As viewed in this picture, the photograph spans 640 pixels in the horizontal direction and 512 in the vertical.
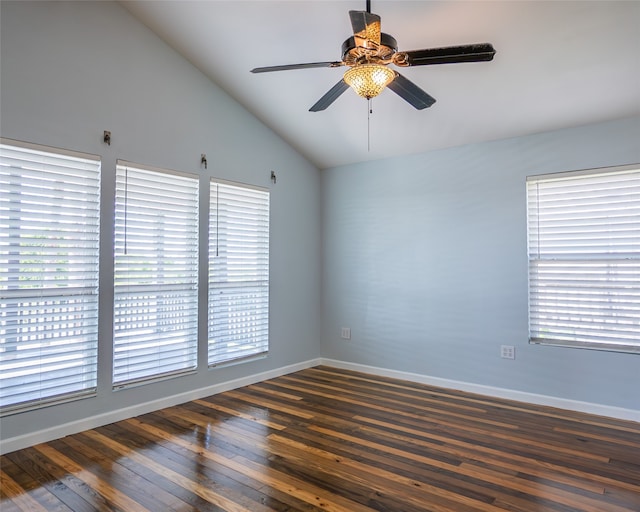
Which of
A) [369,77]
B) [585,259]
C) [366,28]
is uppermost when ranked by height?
[366,28]

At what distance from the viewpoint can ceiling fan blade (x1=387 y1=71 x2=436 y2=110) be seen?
2.38m

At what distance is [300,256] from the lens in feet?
16.1

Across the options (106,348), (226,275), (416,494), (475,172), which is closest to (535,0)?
(475,172)

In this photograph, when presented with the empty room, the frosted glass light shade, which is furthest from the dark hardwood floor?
the frosted glass light shade

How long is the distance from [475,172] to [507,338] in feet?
5.20

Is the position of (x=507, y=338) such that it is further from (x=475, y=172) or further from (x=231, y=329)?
Result: (x=231, y=329)

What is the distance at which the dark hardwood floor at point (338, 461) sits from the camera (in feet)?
6.98

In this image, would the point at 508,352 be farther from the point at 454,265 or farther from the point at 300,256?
the point at 300,256

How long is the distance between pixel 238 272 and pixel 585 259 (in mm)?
3118

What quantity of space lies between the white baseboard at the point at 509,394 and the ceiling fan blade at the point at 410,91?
2690mm

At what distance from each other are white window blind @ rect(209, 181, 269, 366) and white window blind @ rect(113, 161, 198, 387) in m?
0.22

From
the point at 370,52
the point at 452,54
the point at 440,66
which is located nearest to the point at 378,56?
the point at 370,52

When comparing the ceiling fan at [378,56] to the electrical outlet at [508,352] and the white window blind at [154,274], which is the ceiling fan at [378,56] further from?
the electrical outlet at [508,352]

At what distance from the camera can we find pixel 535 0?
2537 millimetres
